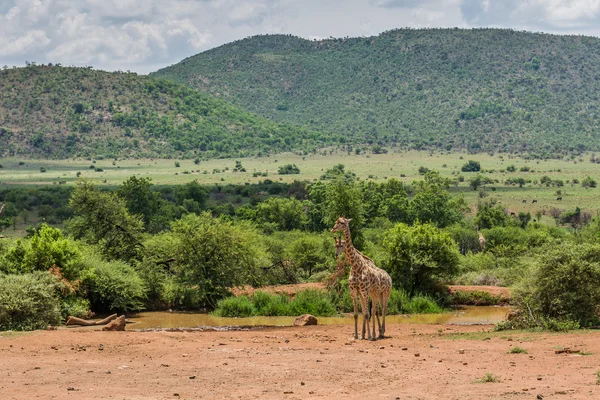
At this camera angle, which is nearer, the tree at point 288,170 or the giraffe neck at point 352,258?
the giraffe neck at point 352,258

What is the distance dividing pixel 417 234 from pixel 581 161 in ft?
344

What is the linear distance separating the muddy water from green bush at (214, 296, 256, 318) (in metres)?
0.36

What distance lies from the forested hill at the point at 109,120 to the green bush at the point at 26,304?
4230 inches

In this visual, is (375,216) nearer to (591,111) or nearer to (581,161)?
(581,161)

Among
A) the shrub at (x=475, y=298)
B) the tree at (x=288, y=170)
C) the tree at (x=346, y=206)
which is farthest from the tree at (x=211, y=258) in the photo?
the tree at (x=288, y=170)

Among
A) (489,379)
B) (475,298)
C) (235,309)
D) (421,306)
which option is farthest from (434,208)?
(489,379)

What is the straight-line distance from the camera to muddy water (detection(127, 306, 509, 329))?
96.0 feet

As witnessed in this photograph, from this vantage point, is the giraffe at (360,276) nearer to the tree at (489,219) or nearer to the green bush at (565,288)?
the green bush at (565,288)

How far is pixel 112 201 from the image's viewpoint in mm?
35500

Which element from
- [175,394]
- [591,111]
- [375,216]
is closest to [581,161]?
[591,111]

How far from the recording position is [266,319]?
30.2 meters

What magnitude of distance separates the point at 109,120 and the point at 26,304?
114 metres

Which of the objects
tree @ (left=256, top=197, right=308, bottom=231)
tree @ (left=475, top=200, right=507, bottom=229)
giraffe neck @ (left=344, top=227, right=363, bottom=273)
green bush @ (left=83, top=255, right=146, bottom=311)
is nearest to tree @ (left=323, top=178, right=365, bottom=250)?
green bush @ (left=83, top=255, right=146, bottom=311)

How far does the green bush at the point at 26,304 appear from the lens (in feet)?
76.6
